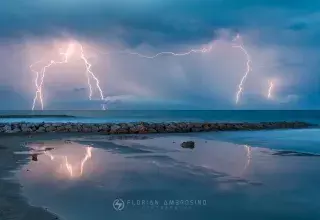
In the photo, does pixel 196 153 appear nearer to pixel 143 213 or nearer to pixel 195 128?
pixel 143 213

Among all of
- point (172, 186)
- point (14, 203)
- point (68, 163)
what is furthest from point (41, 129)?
point (14, 203)

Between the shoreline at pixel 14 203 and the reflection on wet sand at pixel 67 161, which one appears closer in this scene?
the shoreline at pixel 14 203

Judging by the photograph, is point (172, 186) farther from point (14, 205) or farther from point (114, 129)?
point (114, 129)

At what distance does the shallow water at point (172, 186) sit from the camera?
7426 millimetres

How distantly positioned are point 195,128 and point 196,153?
63.4ft

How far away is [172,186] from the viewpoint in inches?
380

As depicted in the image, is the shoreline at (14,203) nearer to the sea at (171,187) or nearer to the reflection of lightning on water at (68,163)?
the sea at (171,187)

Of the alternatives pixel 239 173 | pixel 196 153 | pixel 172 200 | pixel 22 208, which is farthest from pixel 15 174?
pixel 196 153

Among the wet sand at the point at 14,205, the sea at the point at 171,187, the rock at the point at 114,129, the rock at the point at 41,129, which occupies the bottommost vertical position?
the wet sand at the point at 14,205

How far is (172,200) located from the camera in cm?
824

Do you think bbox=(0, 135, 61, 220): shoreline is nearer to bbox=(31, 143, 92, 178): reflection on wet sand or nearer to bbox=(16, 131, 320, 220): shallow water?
bbox=(16, 131, 320, 220): shallow water

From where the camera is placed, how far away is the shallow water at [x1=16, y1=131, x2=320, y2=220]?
7426mm

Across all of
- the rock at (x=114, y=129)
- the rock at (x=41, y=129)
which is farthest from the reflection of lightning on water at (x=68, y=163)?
the rock at (x=41, y=129)

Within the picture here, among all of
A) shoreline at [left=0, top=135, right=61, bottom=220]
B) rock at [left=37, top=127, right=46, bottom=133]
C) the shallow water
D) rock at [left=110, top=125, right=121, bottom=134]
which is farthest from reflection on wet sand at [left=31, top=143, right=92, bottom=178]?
rock at [left=37, top=127, right=46, bottom=133]
